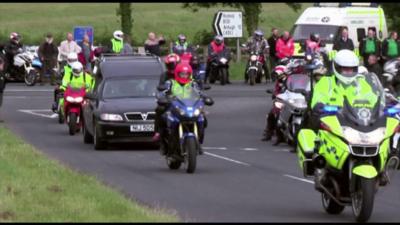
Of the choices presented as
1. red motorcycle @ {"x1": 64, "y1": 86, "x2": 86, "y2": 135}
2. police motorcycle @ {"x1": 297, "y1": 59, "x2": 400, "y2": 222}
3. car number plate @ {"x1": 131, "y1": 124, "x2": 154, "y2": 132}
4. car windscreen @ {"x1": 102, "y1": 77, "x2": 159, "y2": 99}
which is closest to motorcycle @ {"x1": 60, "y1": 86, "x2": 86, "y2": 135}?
red motorcycle @ {"x1": 64, "y1": 86, "x2": 86, "y2": 135}

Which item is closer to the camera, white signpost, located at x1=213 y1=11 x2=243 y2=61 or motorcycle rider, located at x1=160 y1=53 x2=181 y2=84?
motorcycle rider, located at x1=160 y1=53 x2=181 y2=84

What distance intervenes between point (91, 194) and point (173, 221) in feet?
8.47

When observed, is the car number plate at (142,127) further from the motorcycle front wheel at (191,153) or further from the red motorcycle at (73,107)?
the motorcycle front wheel at (191,153)

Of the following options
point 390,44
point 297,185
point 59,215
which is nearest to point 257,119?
point 390,44

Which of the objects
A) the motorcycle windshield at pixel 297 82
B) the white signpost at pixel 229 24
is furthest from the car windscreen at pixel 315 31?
the motorcycle windshield at pixel 297 82

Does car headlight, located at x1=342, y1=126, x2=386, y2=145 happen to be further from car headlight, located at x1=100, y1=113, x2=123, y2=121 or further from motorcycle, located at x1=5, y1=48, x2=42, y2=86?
motorcycle, located at x1=5, y1=48, x2=42, y2=86

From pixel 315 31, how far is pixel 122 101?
23246 millimetres

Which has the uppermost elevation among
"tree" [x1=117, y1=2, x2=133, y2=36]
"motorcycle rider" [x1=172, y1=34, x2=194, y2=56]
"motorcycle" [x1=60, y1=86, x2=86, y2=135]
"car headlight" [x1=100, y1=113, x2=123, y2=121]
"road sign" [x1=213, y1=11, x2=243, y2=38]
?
"car headlight" [x1=100, y1=113, x2=123, y2=121]

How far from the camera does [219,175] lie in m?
19.2

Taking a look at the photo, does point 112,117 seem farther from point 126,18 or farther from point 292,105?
point 126,18

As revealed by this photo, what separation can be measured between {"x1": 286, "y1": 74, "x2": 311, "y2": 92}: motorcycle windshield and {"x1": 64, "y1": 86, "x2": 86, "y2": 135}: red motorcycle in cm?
469

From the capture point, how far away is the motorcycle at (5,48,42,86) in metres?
46.8

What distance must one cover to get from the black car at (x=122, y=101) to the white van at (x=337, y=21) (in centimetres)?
1986

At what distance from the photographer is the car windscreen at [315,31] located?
46781 millimetres
